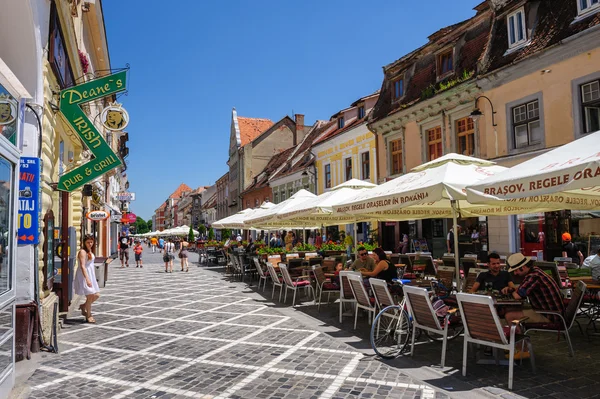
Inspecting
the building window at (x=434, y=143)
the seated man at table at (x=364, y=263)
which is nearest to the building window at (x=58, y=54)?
the seated man at table at (x=364, y=263)

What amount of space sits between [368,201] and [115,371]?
4895 mm

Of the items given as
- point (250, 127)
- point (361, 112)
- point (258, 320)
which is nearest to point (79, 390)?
point (258, 320)

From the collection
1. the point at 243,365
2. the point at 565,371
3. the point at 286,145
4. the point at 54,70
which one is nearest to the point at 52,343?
the point at 243,365

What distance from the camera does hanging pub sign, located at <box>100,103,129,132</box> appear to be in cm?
980

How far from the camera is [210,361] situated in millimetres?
6172

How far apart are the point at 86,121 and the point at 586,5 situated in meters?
13.4

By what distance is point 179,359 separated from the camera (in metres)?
6.29

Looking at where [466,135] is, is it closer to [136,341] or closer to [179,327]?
[179,327]

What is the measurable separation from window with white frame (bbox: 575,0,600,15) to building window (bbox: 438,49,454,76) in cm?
552

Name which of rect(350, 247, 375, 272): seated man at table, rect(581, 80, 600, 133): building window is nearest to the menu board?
rect(581, 80, 600, 133): building window

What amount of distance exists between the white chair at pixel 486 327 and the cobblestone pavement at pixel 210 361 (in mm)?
784

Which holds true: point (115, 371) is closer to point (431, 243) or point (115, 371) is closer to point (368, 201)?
point (368, 201)

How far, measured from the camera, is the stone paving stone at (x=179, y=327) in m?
8.15

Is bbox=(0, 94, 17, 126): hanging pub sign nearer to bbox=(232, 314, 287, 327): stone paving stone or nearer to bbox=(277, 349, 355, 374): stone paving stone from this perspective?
bbox=(277, 349, 355, 374): stone paving stone
